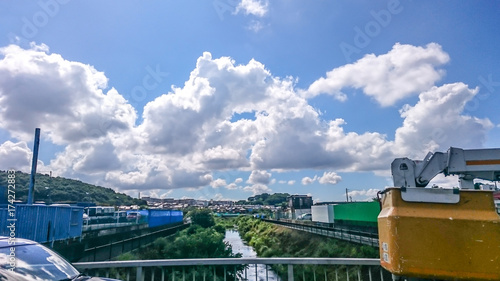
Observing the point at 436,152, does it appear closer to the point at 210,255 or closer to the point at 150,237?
the point at 210,255

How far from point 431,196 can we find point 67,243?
2052cm

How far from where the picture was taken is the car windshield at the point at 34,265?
326 centimetres

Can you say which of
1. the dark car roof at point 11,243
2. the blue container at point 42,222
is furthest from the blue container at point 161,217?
the dark car roof at point 11,243

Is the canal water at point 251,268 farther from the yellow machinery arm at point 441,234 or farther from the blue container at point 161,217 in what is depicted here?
the blue container at point 161,217

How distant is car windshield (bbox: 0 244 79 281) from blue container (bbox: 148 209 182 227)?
Answer: 137ft

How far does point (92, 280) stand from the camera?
3.85 m

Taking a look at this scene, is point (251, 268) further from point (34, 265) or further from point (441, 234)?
point (34, 265)

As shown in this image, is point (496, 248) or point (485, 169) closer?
point (496, 248)

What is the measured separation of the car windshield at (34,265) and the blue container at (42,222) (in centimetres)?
1267

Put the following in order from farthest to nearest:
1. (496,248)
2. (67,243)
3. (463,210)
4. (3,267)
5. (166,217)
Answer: (166,217)
(67,243)
(463,210)
(496,248)
(3,267)

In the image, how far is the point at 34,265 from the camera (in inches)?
138

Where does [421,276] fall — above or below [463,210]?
below

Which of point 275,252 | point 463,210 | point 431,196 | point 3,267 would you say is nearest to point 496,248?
point 463,210

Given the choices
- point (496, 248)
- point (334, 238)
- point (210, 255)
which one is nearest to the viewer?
point (496, 248)
